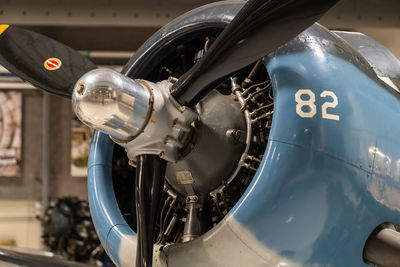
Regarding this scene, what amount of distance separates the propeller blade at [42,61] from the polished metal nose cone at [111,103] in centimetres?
54

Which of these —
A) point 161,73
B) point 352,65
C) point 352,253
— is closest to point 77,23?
point 161,73

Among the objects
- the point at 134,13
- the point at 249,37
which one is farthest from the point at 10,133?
the point at 249,37

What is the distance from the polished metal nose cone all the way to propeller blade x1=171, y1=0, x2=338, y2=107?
146 mm

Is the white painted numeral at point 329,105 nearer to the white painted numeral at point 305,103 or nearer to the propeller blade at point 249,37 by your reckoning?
the white painted numeral at point 305,103

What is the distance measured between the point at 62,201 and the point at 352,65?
551 centimetres

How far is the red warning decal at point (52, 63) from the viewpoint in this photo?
1.98m

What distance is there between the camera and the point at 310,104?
147 centimetres

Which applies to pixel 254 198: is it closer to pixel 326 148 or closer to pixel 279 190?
pixel 279 190

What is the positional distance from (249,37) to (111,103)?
43 cm

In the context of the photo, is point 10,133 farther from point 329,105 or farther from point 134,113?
point 329,105

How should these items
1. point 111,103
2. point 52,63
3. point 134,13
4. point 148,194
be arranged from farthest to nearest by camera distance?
point 134,13 < point 52,63 < point 148,194 < point 111,103

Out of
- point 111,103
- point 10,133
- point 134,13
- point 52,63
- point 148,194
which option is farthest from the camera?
point 10,133

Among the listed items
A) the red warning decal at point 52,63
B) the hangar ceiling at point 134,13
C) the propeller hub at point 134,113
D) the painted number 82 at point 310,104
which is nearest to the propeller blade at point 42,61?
the red warning decal at point 52,63

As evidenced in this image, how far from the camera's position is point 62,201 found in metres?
6.54
